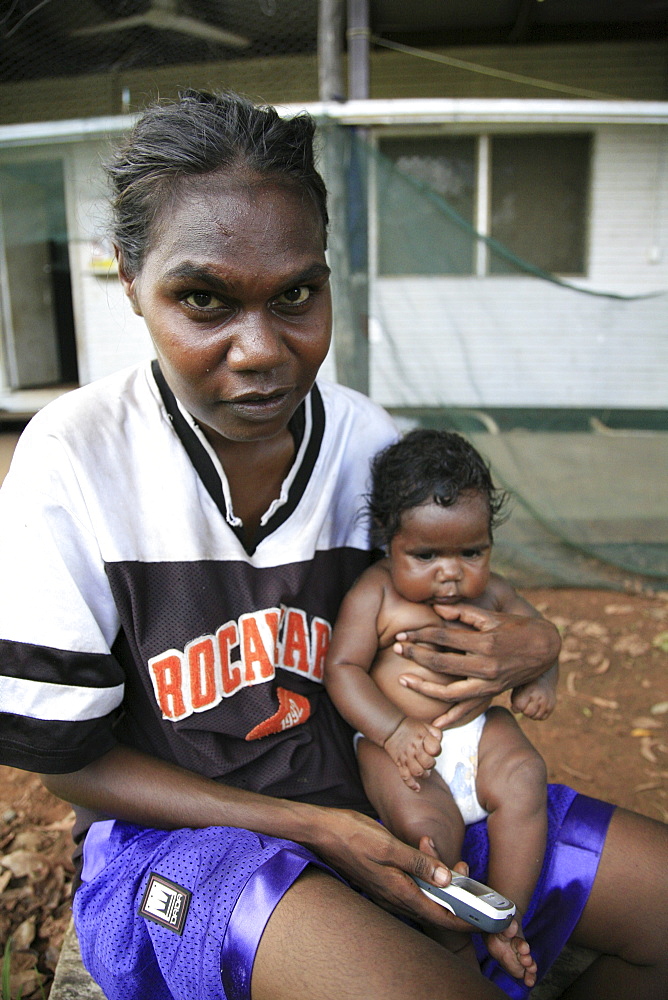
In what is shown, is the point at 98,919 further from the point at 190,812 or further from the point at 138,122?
the point at 138,122

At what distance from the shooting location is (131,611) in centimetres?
151

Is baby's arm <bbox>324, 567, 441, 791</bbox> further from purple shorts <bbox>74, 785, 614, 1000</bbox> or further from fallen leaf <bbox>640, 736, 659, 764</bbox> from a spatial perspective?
fallen leaf <bbox>640, 736, 659, 764</bbox>

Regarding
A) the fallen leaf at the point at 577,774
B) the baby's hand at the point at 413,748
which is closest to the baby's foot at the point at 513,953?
the baby's hand at the point at 413,748

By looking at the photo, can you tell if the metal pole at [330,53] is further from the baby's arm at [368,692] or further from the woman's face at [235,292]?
the baby's arm at [368,692]

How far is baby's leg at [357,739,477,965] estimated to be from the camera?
5.38 feet

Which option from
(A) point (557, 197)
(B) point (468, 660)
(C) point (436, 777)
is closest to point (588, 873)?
(C) point (436, 777)

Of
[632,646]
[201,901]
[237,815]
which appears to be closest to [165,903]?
[201,901]

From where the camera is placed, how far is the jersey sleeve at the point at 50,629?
4.45 feet

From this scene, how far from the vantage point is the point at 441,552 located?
1979 millimetres

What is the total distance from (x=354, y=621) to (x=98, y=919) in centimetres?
86

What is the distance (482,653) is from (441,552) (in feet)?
0.99

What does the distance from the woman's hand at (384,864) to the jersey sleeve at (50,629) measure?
51cm

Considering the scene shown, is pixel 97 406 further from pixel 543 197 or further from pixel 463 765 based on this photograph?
pixel 543 197

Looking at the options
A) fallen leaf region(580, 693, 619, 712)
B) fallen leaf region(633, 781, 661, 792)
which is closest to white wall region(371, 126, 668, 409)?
fallen leaf region(580, 693, 619, 712)
